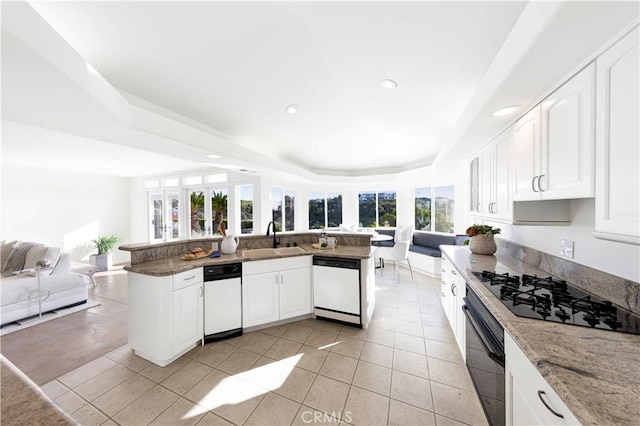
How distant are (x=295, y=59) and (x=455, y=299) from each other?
2.80 meters

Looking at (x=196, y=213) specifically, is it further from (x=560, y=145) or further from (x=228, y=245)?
(x=560, y=145)

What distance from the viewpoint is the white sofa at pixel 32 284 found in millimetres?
2936

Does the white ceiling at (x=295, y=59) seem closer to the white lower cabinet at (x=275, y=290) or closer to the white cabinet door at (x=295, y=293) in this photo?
the white lower cabinet at (x=275, y=290)

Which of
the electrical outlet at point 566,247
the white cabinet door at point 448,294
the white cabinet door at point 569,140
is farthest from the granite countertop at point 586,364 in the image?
the white cabinet door at point 448,294

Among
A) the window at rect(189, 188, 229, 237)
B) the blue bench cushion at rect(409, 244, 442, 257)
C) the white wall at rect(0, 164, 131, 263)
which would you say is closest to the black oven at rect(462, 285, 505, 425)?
the blue bench cushion at rect(409, 244, 442, 257)

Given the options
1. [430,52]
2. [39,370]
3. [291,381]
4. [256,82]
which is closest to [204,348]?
[291,381]

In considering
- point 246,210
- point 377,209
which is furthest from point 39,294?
point 377,209

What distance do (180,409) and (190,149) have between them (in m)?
2.49

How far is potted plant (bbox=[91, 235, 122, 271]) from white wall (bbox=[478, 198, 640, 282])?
8.22 metres

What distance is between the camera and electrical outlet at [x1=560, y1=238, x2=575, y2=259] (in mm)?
1637

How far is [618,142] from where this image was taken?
954 mm

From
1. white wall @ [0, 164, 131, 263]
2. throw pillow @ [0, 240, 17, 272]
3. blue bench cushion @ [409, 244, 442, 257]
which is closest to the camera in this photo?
throw pillow @ [0, 240, 17, 272]

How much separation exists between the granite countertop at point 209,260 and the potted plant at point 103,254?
4.66m

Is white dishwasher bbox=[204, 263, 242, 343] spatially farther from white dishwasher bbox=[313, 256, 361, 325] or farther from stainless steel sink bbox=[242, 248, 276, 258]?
white dishwasher bbox=[313, 256, 361, 325]
